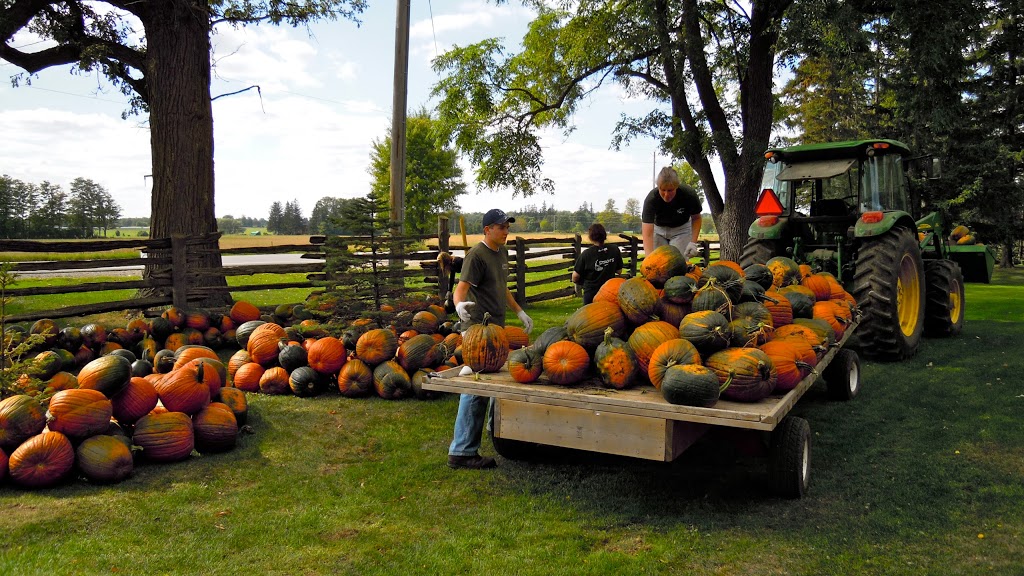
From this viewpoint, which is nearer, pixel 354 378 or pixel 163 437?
pixel 163 437

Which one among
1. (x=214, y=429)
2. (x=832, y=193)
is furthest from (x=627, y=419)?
(x=832, y=193)

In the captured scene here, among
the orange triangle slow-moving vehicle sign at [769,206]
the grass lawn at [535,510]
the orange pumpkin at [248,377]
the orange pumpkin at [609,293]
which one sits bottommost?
the grass lawn at [535,510]

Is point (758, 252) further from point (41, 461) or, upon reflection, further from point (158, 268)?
point (158, 268)

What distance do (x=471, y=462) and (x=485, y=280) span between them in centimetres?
133

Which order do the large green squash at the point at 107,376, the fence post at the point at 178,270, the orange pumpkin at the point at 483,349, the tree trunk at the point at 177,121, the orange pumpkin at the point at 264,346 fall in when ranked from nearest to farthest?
the orange pumpkin at the point at 483,349, the large green squash at the point at 107,376, the orange pumpkin at the point at 264,346, the fence post at the point at 178,270, the tree trunk at the point at 177,121

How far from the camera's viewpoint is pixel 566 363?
392cm

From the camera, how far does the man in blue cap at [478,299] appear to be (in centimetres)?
466

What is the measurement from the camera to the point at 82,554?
10.8 ft

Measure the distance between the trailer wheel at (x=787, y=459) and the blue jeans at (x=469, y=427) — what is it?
185 cm

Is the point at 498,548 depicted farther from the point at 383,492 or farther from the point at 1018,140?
the point at 1018,140

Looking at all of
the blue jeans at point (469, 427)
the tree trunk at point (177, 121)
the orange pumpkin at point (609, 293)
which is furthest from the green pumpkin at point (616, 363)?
the tree trunk at point (177, 121)

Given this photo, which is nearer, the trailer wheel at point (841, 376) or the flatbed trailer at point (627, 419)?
the flatbed trailer at point (627, 419)

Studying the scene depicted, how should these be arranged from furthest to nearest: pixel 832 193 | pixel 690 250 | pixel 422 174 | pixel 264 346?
1. pixel 422 174
2. pixel 832 193
3. pixel 264 346
4. pixel 690 250

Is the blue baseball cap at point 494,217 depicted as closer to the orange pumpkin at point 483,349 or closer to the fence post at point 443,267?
the orange pumpkin at point 483,349
